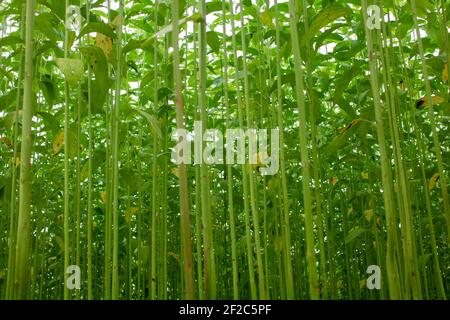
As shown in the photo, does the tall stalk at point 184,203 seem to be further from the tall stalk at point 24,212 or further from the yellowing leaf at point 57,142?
the yellowing leaf at point 57,142

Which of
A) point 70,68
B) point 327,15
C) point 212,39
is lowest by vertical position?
point 70,68

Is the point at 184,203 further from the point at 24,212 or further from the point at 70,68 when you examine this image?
the point at 70,68

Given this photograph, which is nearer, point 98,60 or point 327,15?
point 327,15

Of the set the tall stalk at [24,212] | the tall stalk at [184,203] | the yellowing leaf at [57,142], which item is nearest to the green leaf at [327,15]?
the tall stalk at [184,203]

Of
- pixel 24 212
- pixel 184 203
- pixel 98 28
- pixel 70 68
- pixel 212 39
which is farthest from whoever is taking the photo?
pixel 212 39

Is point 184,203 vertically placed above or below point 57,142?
below

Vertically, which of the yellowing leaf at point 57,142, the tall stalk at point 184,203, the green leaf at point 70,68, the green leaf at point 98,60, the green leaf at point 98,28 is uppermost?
the green leaf at point 98,28

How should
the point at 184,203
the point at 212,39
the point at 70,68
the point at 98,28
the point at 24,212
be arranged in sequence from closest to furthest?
the point at 184,203 < the point at 24,212 < the point at 70,68 < the point at 98,28 < the point at 212,39

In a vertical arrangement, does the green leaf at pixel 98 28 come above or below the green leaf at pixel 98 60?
above

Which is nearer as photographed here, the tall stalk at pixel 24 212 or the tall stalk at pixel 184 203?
the tall stalk at pixel 184 203

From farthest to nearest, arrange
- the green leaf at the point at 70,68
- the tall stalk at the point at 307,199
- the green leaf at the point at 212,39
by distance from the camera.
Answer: the green leaf at the point at 212,39
the green leaf at the point at 70,68
the tall stalk at the point at 307,199

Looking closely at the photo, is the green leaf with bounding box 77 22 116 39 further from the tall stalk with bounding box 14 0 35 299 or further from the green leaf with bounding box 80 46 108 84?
the tall stalk with bounding box 14 0 35 299

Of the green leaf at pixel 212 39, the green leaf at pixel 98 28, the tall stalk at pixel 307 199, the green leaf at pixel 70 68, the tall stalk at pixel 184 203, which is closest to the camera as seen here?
the tall stalk at pixel 184 203

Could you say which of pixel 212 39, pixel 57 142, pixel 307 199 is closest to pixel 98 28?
pixel 212 39
